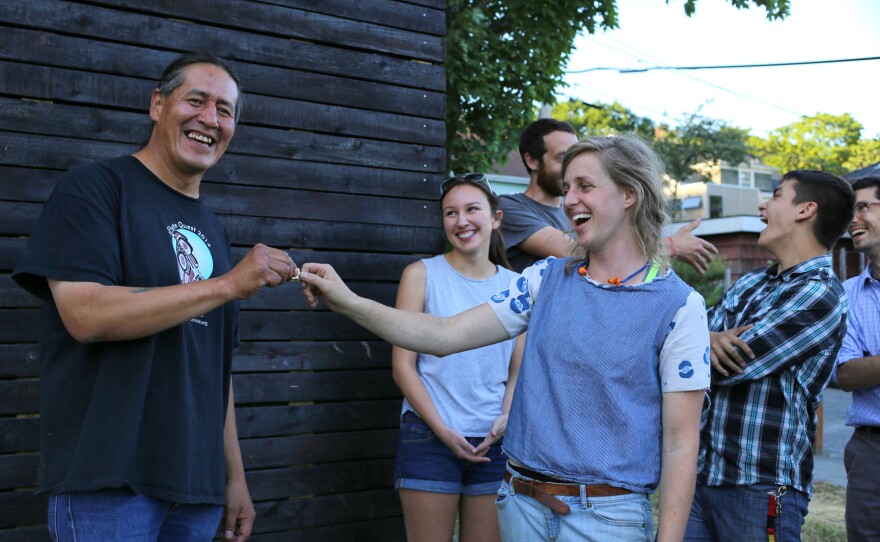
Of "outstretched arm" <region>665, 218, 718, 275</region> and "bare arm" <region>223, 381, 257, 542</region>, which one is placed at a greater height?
"outstretched arm" <region>665, 218, 718, 275</region>

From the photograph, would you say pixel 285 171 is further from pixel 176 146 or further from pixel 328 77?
pixel 176 146

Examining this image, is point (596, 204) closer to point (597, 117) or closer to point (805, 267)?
point (805, 267)

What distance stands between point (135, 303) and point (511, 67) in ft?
35.7

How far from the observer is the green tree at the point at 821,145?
46.8 meters

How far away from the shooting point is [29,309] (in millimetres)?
3285

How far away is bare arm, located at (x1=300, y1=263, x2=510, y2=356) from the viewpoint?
8.98ft

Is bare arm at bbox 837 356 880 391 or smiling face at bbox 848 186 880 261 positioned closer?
bare arm at bbox 837 356 880 391

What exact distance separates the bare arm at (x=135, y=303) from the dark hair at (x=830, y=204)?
2.28 meters

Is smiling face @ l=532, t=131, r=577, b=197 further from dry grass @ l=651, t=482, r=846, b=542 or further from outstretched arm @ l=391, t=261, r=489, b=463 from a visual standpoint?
dry grass @ l=651, t=482, r=846, b=542

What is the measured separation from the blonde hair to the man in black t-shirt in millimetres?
997

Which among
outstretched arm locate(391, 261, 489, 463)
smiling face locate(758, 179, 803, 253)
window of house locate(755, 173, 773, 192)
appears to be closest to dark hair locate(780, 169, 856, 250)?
smiling face locate(758, 179, 803, 253)

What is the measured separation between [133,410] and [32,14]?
1.88 meters

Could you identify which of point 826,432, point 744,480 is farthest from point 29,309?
point 826,432

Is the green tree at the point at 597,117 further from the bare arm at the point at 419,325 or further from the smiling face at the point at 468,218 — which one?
the bare arm at the point at 419,325
